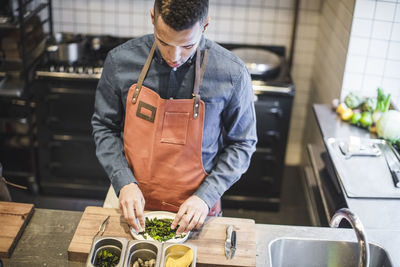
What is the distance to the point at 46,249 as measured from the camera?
5.44 ft

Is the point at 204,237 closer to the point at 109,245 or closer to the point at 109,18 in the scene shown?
the point at 109,245

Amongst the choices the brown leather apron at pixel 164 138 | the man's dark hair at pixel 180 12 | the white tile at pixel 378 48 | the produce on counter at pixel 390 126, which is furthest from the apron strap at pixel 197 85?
the white tile at pixel 378 48

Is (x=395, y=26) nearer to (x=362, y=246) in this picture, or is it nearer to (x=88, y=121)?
(x=362, y=246)

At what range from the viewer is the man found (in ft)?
6.04

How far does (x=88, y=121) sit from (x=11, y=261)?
1.93 m

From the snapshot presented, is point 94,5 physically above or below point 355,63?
above

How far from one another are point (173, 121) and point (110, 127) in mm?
290

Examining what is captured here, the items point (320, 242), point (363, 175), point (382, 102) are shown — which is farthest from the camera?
point (382, 102)

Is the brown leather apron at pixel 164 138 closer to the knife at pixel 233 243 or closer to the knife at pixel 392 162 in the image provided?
the knife at pixel 233 243

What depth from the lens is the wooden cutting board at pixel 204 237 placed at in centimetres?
160

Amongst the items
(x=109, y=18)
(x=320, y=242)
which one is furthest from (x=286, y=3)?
(x=320, y=242)

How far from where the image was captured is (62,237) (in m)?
1.72

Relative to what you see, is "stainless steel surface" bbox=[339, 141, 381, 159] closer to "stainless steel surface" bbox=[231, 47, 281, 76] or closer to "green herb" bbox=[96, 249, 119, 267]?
"stainless steel surface" bbox=[231, 47, 281, 76]

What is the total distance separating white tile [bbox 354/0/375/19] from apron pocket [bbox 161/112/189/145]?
1488 mm
